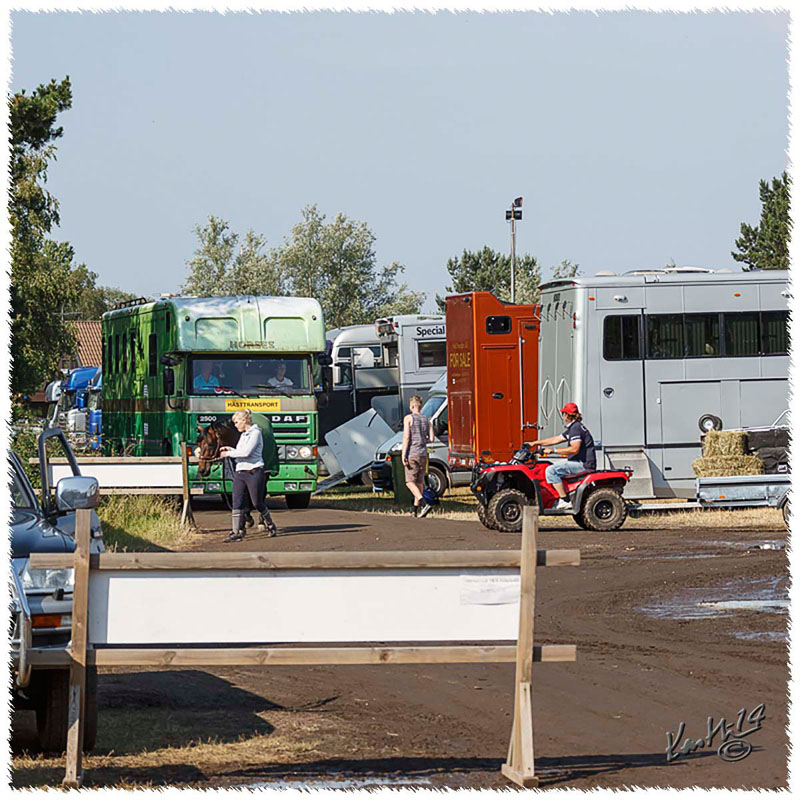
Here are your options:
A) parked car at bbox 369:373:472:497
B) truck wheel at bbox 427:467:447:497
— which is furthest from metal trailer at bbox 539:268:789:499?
truck wheel at bbox 427:467:447:497

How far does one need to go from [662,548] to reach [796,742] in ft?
35.8

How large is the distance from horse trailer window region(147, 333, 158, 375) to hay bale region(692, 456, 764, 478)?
10659 mm

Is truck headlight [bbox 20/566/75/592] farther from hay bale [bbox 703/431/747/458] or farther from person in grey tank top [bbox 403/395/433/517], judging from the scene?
person in grey tank top [bbox 403/395/433/517]

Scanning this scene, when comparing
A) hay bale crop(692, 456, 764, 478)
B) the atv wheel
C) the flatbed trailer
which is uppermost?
hay bale crop(692, 456, 764, 478)

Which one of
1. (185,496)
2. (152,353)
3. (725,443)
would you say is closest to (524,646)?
(185,496)

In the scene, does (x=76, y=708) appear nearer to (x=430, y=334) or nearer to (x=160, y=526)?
(x=160, y=526)

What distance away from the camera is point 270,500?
3130cm

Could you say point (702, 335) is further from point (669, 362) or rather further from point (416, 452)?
point (416, 452)

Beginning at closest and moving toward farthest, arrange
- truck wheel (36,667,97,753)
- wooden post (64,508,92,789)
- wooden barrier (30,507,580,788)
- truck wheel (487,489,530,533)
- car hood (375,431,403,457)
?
1. wooden post (64,508,92,789)
2. wooden barrier (30,507,580,788)
3. truck wheel (36,667,97,753)
4. truck wheel (487,489,530,533)
5. car hood (375,431,403,457)

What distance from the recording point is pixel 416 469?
24906 mm

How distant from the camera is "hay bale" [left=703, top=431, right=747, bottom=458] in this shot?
2256 centimetres

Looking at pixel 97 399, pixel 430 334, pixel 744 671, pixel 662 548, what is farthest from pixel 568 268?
pixel 744 671

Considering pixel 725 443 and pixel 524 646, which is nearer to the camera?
pixel 524 646
